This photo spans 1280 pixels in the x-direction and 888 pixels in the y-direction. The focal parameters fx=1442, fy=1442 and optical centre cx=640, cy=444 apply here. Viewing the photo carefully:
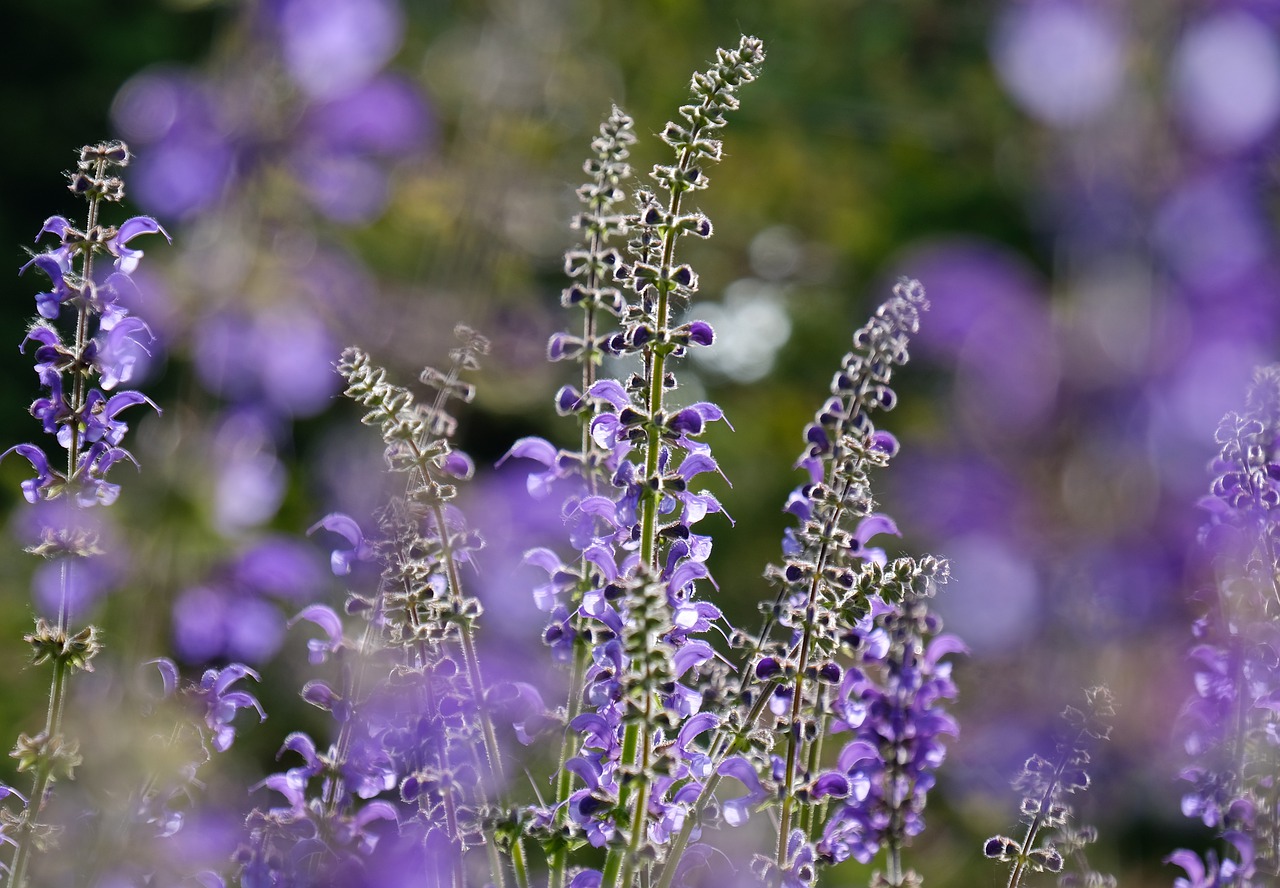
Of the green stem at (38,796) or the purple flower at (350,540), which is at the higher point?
the purple flower at (350,540)

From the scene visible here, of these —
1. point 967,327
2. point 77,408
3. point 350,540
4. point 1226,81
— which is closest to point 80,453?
point 77,408

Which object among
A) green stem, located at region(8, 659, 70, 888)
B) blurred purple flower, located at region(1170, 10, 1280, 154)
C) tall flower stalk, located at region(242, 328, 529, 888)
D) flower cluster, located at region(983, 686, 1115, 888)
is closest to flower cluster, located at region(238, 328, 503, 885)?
tall flower stalk, located at region(242, 328, 529, 888)

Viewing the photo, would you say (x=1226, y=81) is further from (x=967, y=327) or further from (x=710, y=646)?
(x=710, y=646)

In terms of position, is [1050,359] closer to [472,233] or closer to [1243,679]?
[472,233]

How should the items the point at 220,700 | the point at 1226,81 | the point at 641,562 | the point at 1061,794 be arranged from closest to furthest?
the point at 1226,81 → the point at 641,562 → the point at 1061,794 → the point at 220,700

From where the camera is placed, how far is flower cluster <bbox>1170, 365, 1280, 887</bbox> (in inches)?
69.2

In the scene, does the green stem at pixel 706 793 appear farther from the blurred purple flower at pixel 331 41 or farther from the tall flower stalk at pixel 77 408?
the blurred purple flower at pixel 331 41

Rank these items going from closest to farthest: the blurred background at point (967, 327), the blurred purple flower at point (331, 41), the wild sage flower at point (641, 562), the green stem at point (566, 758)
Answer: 1. the blurred background at point (967, 327)
2. the blurred purple flower at point (331, 41)
3. the wild sage flower at point (641, 562)
4. the green stem at point (566, 758)

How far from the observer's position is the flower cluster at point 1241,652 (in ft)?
5.77

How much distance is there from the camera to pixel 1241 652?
1816mm

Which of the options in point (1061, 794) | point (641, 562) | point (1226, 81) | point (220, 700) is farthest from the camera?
point (220, 700)

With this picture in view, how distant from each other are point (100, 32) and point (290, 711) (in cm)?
537

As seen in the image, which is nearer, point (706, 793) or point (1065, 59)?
point (1065, 59)

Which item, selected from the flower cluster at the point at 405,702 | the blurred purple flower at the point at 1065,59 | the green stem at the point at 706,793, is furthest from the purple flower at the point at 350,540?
the blurred purple flower at the point at 1065,59
